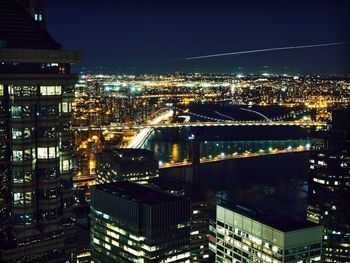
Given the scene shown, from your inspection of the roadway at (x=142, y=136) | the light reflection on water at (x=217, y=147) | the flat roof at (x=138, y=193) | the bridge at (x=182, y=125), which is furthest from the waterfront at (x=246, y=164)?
the flat roof at (x=138, y=193)

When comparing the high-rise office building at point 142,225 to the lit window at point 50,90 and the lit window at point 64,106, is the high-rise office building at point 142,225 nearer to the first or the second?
the lit window at point 64,106

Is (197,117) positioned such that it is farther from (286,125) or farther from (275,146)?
(275,146)

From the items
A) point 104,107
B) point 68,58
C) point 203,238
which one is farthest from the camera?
point 104,107

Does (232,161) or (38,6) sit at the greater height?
(38,6)

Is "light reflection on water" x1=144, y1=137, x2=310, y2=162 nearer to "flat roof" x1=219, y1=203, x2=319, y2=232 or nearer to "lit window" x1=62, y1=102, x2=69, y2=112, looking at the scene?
"flat roof" x1=219, y1=203, x2=319, y2=232

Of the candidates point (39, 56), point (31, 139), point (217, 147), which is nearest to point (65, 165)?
point (31, 139)

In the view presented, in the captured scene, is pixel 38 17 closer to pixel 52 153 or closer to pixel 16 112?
pixel 16 112

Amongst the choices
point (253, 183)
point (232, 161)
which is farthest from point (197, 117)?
point (253, 183)
